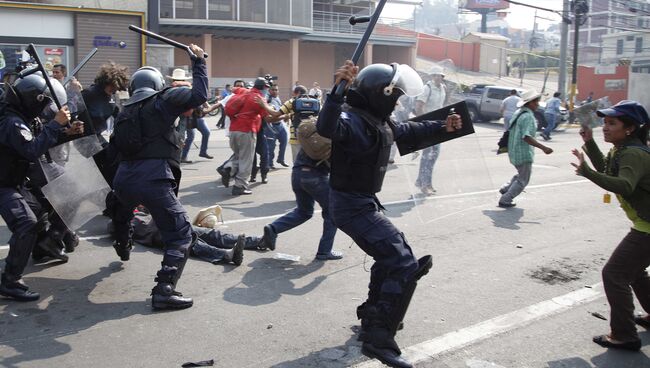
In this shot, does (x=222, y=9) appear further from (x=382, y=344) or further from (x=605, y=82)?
(x=382, y=344)

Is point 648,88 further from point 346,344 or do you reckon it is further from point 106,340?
point 106,340

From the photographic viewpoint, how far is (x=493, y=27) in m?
113

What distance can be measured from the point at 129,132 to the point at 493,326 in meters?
3.14

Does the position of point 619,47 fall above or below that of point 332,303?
above

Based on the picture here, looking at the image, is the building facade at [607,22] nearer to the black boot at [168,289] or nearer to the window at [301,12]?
the window at [301,12]

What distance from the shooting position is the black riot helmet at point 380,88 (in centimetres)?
420

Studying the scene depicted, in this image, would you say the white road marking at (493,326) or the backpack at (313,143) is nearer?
the white road marking at (493,326)

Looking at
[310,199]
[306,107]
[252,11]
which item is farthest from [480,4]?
[310,199]

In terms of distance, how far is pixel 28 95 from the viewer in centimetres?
508

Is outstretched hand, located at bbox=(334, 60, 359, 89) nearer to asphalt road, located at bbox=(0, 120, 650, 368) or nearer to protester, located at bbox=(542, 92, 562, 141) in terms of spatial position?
asphalt road, located at bbox=(0, 120, 650, 368)

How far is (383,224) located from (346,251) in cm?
278

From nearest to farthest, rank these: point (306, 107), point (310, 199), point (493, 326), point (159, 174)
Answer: point (493, 326), point (159, 174), point (310, 199), point (306, 107)

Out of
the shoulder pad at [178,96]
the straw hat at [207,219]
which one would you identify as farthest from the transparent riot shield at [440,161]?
the straw hat at [207,219]

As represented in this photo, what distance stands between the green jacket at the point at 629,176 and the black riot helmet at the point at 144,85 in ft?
10.8
